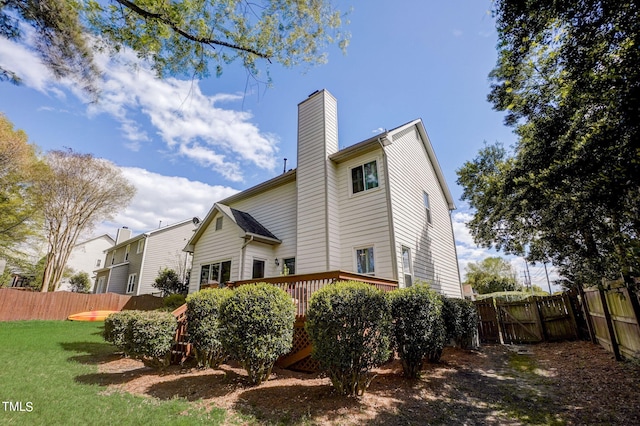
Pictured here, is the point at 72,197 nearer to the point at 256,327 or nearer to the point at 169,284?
the point at 169,284

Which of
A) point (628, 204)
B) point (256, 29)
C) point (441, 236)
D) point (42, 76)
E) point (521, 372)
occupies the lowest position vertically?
point (521, 372)

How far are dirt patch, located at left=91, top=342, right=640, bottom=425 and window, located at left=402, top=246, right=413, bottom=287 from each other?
3126mm

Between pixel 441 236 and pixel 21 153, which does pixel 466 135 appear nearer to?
pixel 441 236

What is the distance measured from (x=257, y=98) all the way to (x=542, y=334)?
41.9ft

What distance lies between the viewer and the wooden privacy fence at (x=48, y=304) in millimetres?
13773

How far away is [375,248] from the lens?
930 centimetres

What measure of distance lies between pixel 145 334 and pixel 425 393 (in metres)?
5.34

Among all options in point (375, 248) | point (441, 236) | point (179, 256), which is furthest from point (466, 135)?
point (179, 256)

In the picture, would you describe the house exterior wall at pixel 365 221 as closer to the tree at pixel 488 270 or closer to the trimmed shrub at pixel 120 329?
the trimmed shrub at pixel 120 329

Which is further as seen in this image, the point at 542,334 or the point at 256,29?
the point at 542,334

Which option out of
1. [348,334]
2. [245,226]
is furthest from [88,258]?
[348,334]

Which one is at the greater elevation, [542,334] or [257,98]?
[257,98]

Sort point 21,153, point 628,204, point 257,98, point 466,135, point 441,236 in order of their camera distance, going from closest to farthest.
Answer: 1. point 628,204
2. point 257,98
3. point 466,135
4. point 441,236
5. point 21,153

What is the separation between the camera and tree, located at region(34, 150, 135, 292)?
17641 mm
